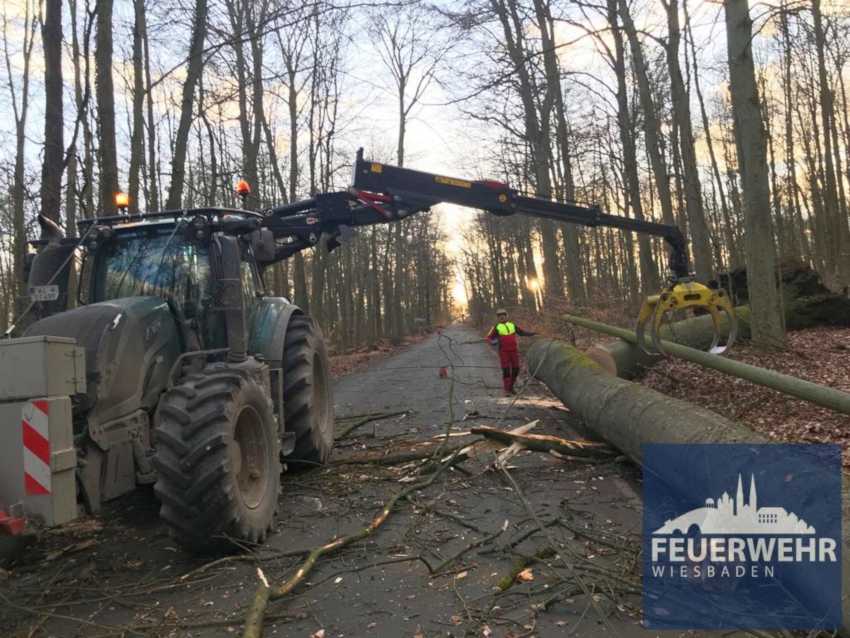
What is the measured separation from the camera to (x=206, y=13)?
12.2m

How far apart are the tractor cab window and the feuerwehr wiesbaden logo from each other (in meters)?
4.22

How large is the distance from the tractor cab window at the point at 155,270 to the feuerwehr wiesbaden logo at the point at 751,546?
422cm

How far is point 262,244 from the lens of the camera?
6.03 m

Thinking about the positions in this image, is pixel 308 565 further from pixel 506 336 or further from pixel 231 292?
pixel 506 336

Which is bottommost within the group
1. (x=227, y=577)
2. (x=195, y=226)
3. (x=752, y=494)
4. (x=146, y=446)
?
(x=227, y=577)

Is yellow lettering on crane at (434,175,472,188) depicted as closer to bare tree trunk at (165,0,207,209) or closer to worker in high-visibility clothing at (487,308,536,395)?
worker in high-visibility clothing at (487,308,536,395)

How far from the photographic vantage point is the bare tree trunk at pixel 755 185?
10.2 metres

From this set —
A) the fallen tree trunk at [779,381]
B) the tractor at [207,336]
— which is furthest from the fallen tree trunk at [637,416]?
the tractor at [207,336]

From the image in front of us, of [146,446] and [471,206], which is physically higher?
[471,206]

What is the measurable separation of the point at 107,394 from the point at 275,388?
2.08 m

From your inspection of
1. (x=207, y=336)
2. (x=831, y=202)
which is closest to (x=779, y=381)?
(x=207, y=336)

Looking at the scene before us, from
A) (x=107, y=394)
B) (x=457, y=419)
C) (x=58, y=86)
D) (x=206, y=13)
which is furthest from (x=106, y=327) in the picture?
(x=206, y=13)

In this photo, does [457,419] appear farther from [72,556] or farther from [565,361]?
[72,556]

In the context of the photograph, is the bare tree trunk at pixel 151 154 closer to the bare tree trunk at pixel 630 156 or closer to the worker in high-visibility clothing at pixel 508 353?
the worker in high-visibility clothing at pixel 508 353
